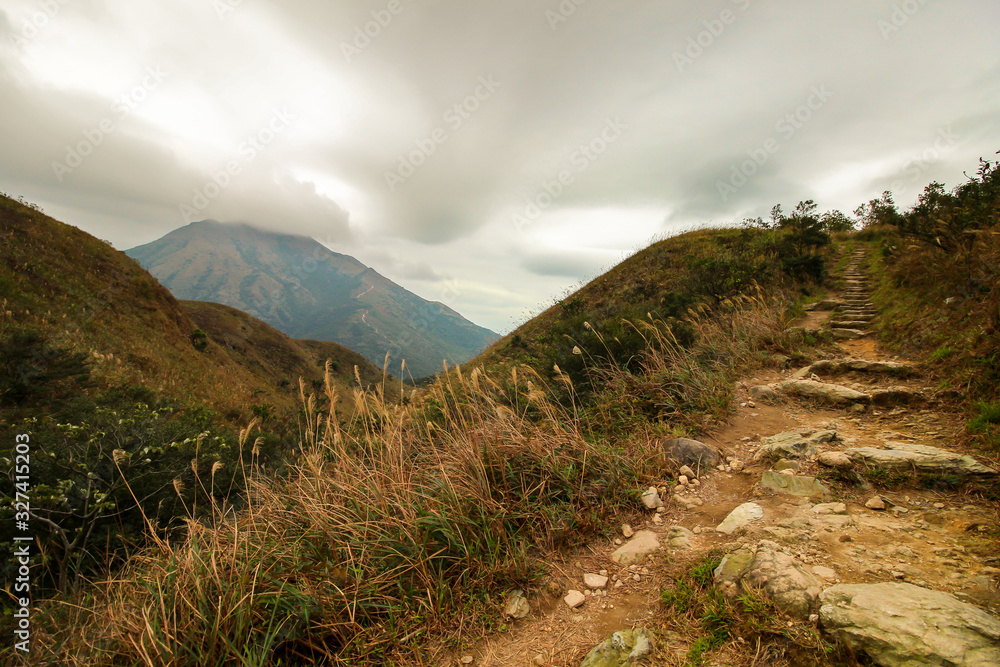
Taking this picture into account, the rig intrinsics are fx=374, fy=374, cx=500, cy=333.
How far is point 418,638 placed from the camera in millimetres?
2166

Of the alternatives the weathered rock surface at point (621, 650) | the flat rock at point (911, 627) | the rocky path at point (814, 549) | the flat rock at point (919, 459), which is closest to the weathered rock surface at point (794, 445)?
the rocky path at point (814, 549)

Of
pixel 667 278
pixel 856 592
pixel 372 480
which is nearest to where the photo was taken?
pixel 856 592

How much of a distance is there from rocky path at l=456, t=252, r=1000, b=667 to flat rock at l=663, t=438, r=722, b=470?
0.04 feet

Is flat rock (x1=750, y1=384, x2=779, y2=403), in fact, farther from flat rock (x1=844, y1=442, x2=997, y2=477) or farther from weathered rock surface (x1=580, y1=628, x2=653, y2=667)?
weathered rock surface (x1=580, y1=628, x2=653, y2=667)

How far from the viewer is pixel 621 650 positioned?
6.07ft

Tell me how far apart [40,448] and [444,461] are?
17.8 ft

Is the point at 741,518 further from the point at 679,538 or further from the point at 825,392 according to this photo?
the point at 825,392

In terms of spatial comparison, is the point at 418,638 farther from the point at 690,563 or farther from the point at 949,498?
the point at 949,498

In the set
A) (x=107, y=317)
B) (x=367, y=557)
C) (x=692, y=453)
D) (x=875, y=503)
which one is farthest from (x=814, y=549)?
(x=107, y=317)

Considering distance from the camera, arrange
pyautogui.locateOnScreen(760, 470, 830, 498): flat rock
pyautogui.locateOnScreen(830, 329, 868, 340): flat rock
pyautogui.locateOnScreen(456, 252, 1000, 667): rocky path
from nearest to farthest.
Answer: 1. pyautogui.locateOnScreen(456, 252, 1000, 667): rocky path
2. pyautogui.locateOnScreen(760, 470, 830, 498): flat rock
3. pyautogui.locateOnScreen(830, 329, 868, 340): flat rock

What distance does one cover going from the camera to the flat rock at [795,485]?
2.87 meters

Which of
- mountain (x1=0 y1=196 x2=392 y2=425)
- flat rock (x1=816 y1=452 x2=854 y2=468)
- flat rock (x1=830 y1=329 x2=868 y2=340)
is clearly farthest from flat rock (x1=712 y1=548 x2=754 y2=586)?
mountain (x1=0 y1=196 x2=392 y2=425)

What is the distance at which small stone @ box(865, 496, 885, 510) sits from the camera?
8.49ft

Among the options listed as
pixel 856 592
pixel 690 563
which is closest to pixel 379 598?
pixel 690 563
